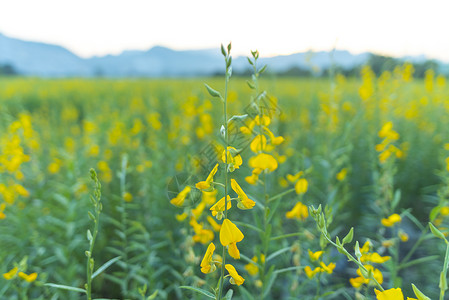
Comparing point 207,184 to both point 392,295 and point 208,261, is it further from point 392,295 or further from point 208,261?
point 392,295

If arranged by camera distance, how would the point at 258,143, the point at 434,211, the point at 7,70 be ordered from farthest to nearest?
1. the point at 7,70
2. the point at 434,211
3. the point at 258,143

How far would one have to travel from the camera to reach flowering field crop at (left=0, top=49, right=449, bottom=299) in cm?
90

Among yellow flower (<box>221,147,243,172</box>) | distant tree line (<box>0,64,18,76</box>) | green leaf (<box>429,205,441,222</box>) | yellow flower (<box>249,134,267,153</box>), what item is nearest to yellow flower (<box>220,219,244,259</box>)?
yellow flower (<box>221,147,243,172</box>)

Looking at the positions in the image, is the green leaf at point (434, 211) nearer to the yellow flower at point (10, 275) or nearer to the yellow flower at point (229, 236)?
the yellow flower at point (229, 236)

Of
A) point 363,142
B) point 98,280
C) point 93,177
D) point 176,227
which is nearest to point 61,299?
point 98,280

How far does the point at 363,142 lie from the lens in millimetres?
4043

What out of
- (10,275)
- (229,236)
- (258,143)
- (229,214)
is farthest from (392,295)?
(229,214)

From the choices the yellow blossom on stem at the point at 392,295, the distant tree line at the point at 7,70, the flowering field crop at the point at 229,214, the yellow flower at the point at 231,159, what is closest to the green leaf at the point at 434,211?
the flowering field crop at the point at 229,214

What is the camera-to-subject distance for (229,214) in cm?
250

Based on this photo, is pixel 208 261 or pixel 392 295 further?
pixel 208 261

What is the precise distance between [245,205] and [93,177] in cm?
49

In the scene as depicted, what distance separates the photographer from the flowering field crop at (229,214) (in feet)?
2.95

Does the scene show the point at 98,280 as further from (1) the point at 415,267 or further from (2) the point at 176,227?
(1) the point at 415,267

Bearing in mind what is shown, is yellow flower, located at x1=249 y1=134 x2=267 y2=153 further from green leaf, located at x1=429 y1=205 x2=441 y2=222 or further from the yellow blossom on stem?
green leaf, located at x1=429 y1=205 x2=441 y2=222
